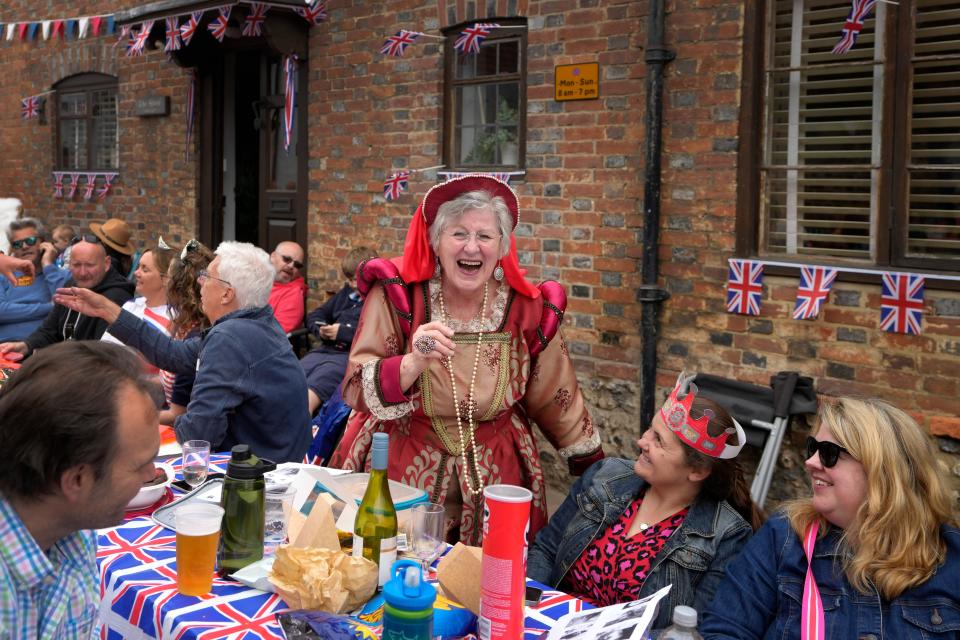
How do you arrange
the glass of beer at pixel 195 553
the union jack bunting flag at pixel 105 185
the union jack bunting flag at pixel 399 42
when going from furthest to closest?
the union jack bunting flag at pixel 105 185, the union jack bunting flag at pixel 399 42, the glass of beer at pixel 195 553

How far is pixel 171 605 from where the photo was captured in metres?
2.22

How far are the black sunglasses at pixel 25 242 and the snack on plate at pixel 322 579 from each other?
6.49 meters

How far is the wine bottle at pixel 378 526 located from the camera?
2357mm

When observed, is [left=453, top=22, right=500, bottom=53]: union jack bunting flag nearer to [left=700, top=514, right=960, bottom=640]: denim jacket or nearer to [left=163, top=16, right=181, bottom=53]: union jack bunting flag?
[left=163, top=16, right=181, bottom=53]: union jack bunting flag

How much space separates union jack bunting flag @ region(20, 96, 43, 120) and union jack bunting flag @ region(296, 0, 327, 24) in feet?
16.6

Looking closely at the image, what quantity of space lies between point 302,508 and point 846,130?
12.0ft

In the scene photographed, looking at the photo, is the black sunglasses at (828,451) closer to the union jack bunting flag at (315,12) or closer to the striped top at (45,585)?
the striped top at (45,585)

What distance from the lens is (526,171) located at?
6277 millimetres

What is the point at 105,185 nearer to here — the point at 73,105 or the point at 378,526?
the point at 73,105

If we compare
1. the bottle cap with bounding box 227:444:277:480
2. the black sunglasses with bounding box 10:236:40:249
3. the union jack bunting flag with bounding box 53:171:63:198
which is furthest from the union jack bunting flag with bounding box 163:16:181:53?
the bottle cap with bounding box 227:444:277:480

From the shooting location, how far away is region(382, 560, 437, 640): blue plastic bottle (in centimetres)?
188

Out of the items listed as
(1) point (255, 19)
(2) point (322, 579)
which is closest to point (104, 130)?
(1) point (255, 19)

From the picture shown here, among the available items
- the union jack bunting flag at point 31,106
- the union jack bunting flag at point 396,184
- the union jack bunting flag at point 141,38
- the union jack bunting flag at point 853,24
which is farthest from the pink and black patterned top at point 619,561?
the union jack bunting flag at point 31,106

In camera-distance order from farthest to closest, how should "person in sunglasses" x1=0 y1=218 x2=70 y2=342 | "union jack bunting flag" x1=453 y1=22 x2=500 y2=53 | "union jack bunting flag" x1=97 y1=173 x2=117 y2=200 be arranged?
1. "union jack bunting flag" x1=97 y1=173 x2=117 y2=200
2. "person in sunglasses" x1=0 y1=218 x2=70 y2=342
3. "union jack bunting flag" x1=453 y1=22 x2=500 y2=53
